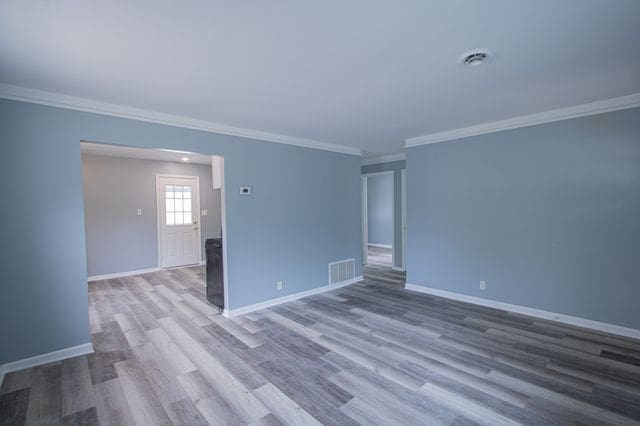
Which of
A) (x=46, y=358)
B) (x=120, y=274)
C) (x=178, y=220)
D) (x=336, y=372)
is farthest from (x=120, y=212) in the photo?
(x=336, y=372)

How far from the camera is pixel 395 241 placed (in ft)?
22.5

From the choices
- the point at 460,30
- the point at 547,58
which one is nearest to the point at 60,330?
the point at 460,30

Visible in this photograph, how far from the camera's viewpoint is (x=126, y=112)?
125 inches

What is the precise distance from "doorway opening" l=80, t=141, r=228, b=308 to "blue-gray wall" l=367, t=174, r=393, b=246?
17.7ft

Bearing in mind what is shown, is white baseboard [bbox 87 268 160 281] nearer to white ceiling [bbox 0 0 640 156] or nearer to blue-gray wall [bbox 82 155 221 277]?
blue-gray wall [bbox 82 155 221 277]

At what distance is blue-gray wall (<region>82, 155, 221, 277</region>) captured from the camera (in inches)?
237

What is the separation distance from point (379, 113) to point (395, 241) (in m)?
3.99

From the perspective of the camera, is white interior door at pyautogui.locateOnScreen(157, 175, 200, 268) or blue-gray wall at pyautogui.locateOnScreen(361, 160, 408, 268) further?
white interior door at pyautogui.locateOnScreen(157, 175, 200, 268)

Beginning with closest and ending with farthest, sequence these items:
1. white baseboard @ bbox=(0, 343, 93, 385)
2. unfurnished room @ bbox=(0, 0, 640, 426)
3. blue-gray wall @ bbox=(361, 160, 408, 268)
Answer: unfurnished room @ bbox=(0, 0, 640, 426)
white baseboard @ bbox=(0, 343, 93, 385)
blue-gray wall @ bbox=(361, 160, 408, 268)

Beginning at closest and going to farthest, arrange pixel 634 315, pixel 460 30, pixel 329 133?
1. pixel 460 30
2. pixel 634 315
3. pixel 329 133

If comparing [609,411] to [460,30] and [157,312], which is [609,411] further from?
[157,312]

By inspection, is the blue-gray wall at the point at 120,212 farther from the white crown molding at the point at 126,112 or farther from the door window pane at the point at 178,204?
the white crown molding at the point at 126,112

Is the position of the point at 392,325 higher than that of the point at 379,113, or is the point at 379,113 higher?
the point at 379,113

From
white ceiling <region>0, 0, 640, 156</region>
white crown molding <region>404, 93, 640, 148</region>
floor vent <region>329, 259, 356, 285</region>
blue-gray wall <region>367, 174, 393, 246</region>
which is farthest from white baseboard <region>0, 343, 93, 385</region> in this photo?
blue-gray wall <region>367, 174, 393, 246</region>
